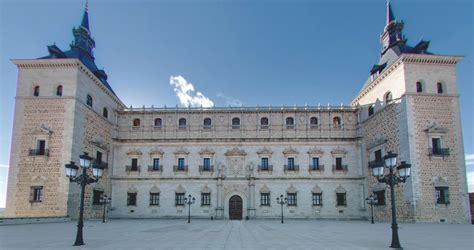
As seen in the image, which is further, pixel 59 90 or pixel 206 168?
pixel 206 168

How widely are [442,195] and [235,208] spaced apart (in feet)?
59.6

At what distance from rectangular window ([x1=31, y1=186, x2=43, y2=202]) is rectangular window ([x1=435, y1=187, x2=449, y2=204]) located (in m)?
30.3

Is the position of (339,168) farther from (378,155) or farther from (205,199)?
(205,199)

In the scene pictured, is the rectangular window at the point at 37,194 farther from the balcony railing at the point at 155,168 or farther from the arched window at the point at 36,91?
the balcony railing at the point at 155,168

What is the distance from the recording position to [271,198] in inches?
1299

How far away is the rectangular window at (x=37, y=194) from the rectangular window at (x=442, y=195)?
99.5ft

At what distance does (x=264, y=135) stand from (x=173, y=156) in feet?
32.5

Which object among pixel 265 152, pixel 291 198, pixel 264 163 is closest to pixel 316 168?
pixel 291 198

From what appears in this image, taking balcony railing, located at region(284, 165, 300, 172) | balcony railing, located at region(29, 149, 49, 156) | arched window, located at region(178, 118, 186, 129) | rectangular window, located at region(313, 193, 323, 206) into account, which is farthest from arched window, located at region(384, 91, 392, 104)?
balcony railing, located at region(29, 149, 49, 156)

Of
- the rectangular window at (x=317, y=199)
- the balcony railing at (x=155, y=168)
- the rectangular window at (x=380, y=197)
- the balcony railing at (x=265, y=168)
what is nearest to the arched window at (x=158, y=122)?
the balcony railing at (x=155, y=168)

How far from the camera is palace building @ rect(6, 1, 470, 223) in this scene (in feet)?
83.8

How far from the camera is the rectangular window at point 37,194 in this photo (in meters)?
25.1

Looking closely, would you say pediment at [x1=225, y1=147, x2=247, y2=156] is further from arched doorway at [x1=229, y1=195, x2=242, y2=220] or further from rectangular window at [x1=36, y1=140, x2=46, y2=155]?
rectangular window at [x1=36, y1=140, x2=46, y2=155]

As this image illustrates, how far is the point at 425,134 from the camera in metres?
25.2
